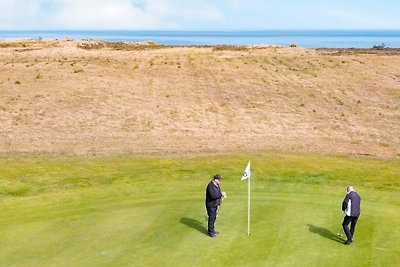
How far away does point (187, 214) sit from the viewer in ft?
61.4

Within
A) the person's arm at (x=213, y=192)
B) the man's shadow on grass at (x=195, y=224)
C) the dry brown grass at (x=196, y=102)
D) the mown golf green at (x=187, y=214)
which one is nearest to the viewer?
the mown golf green at (x=187, y=214)

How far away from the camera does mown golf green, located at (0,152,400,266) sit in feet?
49.7

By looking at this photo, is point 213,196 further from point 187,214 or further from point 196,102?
point 196,102

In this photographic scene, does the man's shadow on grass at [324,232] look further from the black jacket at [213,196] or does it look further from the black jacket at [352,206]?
the black jacket at [213,196]

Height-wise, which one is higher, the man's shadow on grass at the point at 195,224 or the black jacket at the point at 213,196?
the black jacket at the point at 213,196

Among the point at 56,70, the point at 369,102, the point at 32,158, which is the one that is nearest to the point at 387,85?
the point at 369,102

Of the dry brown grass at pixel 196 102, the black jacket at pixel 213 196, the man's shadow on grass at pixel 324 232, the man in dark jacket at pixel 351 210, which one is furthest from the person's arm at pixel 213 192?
the dry brown grass at pixel 196 102

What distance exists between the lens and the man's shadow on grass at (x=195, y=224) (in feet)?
56.1

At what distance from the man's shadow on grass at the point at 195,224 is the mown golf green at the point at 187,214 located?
0.03 meters

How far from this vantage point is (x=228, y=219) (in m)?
18.1

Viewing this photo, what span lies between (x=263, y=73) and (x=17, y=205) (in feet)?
149

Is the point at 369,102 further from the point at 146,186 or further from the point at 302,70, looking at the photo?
the point at 146,186

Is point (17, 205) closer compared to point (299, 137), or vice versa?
point (17, 205)

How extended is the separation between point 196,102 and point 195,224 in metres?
32.3
